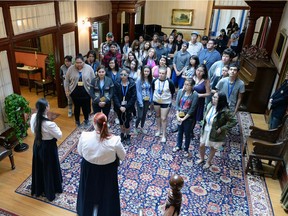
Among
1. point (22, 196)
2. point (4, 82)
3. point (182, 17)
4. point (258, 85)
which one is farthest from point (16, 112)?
point (182, 17)

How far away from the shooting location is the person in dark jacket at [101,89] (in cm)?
469

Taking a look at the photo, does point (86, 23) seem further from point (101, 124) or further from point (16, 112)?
point (101, 124)

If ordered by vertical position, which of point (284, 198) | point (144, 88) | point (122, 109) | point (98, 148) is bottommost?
point (284, 198)

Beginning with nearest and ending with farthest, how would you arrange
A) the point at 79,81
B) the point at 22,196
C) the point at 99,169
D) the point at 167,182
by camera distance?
the point at 99,169
the point at 22,196
the point at 167,182
the point at 79,81

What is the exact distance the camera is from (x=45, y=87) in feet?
24.1

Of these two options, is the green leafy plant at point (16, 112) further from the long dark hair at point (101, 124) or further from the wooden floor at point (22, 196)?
the long dark hair at point (101, 124)

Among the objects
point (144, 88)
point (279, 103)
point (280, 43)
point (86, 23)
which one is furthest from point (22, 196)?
point (280, 43)

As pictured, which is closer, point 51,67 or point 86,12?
point 51,67

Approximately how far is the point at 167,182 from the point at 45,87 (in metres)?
5.11

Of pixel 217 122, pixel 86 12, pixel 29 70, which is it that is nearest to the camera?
pixel 217 122

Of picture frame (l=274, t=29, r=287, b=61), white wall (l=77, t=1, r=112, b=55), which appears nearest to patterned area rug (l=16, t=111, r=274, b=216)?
picture frame (l=274, t=29, r=287, b=61)

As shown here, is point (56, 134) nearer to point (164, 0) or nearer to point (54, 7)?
point (54, 7)

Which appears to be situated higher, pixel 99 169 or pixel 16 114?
pixel 99 169

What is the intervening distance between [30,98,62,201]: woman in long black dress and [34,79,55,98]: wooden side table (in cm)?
413
